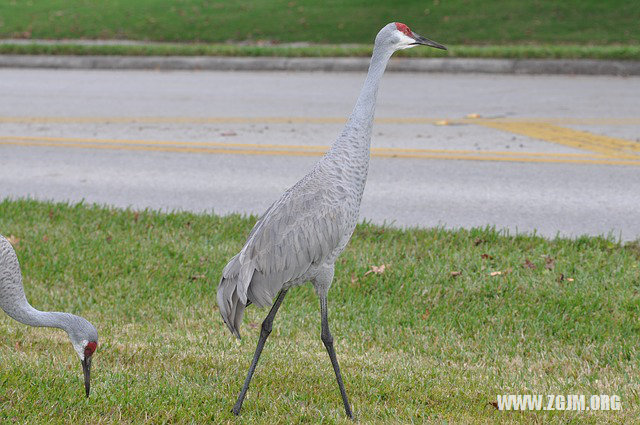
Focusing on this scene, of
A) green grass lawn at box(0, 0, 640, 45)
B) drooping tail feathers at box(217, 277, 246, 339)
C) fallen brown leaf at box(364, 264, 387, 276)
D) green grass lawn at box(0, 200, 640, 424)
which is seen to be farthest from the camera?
green grass lawn at box(0, 0, 640, 45)

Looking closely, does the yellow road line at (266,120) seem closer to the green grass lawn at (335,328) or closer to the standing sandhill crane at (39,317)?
the green grass lawn at (335,328)

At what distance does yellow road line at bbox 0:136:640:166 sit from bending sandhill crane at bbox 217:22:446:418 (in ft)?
16.9

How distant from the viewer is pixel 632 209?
24.2 feet

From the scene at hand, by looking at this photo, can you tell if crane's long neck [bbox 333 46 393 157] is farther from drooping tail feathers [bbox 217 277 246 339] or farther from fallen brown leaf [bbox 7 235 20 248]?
fallen brown leaf [bbox 7 235 20 248]

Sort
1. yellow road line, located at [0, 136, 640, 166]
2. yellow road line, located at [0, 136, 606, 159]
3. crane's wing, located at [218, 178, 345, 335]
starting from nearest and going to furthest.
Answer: crane's wing, located at [218, 178, 345, 335] → yellow road line, located at [0, 136, 640, 166] → yellow road line, located at [0, 136, 606, 159]

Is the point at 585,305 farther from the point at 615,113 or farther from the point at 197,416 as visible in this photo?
the point at 615,113

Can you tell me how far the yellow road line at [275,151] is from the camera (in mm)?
8891

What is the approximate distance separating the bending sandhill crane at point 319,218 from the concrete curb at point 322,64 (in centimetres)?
1024

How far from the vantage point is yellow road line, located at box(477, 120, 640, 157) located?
30.1 feet

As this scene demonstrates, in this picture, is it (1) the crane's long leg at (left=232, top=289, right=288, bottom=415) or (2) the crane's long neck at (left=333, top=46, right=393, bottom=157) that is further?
(1) the crane's long leg at (left=232, top=289, right=288, bottom=415)

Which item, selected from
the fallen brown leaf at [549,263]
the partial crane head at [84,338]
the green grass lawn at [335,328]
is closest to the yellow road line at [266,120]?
the green grass lawn at [335,328]

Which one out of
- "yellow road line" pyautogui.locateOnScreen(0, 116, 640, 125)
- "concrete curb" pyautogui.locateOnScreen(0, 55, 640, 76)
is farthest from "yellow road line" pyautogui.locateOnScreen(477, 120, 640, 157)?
"concrete curb" pyautogui.locateOnScreen(0, 55, 640, 76)

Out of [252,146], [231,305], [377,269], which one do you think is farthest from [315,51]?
[231,305]

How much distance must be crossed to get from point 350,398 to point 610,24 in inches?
508
